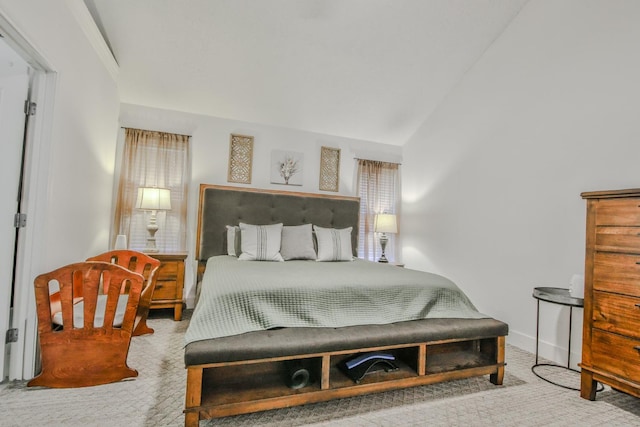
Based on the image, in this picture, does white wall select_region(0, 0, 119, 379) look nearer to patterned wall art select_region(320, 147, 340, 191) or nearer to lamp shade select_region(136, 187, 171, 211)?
lamp shade select_region(136, 187, 171, 211)

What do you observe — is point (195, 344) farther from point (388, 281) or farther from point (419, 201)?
point (419, 201)

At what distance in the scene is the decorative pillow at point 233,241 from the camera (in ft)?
11.1

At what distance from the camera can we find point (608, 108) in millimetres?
2336

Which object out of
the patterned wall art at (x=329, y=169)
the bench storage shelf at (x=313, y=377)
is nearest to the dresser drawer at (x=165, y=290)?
the bench storage shelf at (x=313, y=377)

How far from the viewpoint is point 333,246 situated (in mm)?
3484

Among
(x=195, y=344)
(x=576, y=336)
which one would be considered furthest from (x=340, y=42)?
(x=576, y=336)

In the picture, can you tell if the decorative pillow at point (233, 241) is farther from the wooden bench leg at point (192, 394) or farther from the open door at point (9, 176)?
the wooden bench leg at point (192, 394)

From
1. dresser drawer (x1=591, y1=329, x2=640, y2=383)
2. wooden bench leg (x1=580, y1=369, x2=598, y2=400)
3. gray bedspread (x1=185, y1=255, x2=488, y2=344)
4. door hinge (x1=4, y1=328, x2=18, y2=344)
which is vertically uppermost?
gray bedspread (x1=185, y1=255, x2=488, y2=344)

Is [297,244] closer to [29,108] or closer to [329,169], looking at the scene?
[329,169]

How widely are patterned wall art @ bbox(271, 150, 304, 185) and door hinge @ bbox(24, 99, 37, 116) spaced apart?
7.91 feet

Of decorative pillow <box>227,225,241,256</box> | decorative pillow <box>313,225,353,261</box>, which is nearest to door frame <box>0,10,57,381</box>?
decorative pillow <box>227,225,241,256</box>

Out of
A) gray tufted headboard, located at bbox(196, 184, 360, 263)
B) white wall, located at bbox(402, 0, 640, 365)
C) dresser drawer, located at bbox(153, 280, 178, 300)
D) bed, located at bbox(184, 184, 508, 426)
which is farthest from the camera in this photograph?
gray tufted headboard, located at bbox(196, 184, 360, 263)

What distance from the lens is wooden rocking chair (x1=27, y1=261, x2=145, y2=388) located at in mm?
1835

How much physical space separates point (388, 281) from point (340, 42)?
2359 mm
